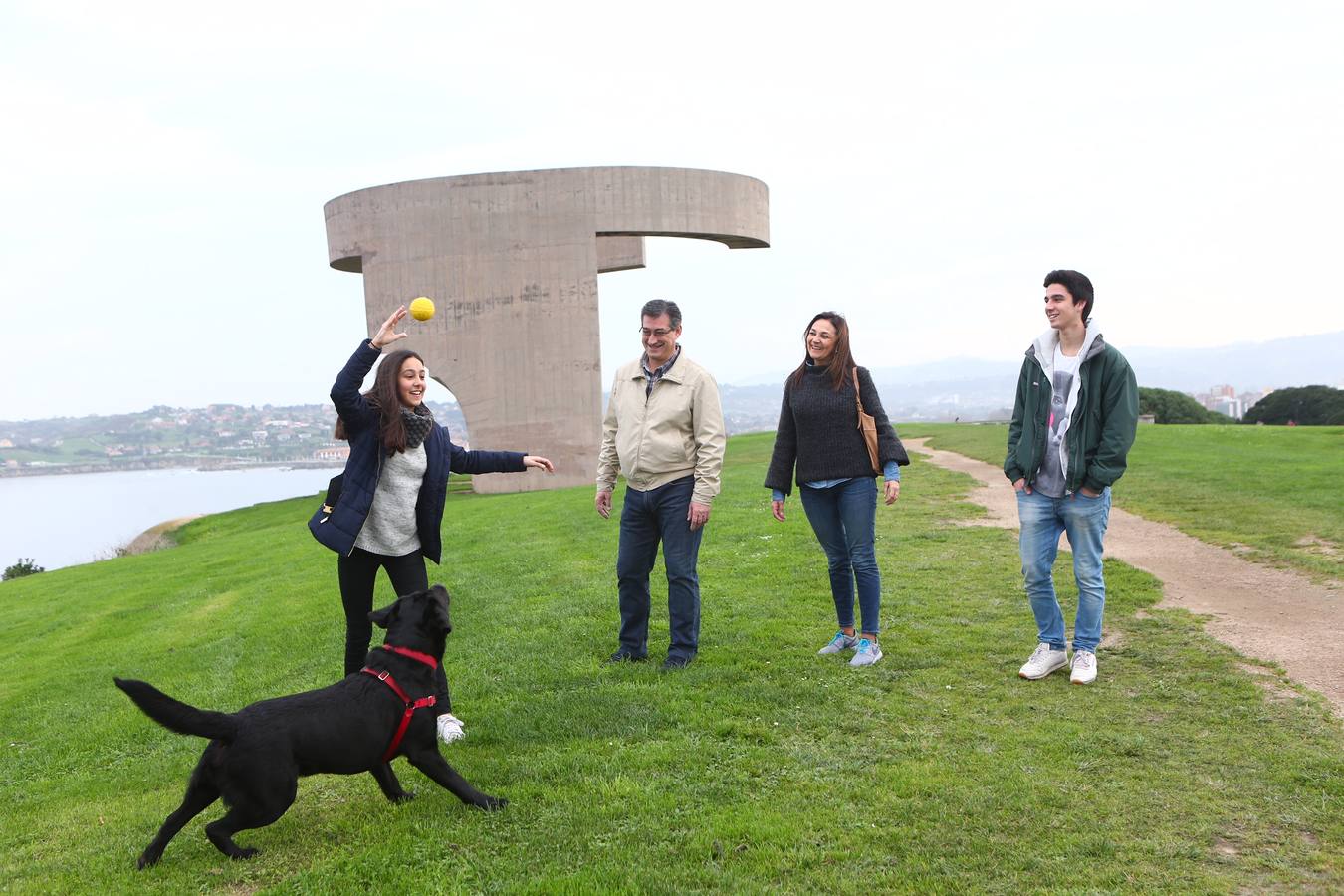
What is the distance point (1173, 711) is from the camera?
498cm

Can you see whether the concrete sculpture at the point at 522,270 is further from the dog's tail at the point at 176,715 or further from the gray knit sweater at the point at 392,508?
the dog's tail at the point at 176,715

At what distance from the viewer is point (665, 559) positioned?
19.8 feet

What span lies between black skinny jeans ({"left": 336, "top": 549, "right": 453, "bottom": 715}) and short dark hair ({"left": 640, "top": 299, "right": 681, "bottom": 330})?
193cm

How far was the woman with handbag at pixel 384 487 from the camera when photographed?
184 inches

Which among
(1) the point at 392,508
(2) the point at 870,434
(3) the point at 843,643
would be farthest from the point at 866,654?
(1) the point at 392,508

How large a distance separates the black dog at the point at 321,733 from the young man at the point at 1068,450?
3.36 meters

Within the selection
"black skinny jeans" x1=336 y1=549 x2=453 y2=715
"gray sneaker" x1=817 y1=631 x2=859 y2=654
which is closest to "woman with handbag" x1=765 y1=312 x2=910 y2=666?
"gray sneaker" x1=817 y1=631 x2=859 y2=654

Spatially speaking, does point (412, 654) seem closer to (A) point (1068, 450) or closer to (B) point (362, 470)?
(B) point (362, 470)

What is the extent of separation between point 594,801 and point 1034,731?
86.4 inches

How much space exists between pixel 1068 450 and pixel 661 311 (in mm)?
2423

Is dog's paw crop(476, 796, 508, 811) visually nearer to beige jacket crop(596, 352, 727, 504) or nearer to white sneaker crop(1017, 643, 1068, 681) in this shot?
beige jacket crop(596, 352, 727, 504)

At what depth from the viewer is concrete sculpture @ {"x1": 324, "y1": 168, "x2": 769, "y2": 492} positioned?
23.3 m

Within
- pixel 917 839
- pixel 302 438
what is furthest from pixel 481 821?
pixel 302 438

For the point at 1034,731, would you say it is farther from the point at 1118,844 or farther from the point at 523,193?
the point at 523,193
